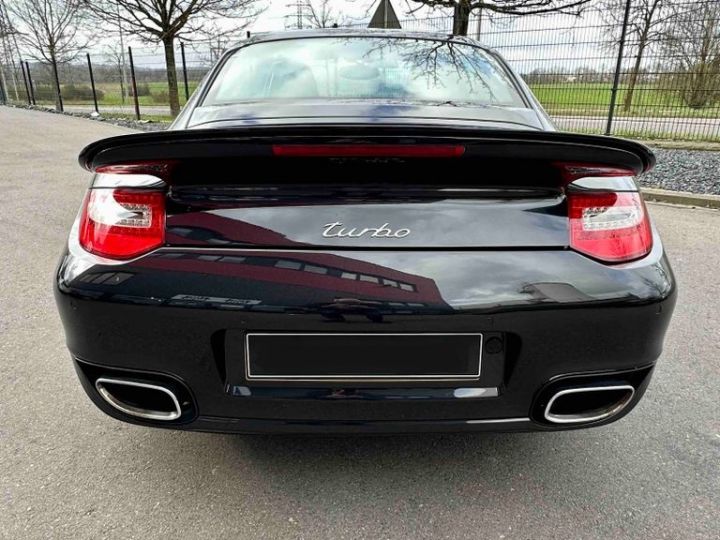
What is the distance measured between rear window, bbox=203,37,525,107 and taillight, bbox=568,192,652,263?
2.78 feet

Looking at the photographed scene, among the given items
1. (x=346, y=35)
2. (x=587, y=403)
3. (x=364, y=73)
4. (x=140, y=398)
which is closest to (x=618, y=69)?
(x=346, y=35)

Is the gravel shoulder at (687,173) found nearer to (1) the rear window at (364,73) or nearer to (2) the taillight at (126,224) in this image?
(1) the rear window at (364,73)

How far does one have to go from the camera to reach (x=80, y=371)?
1.65 m

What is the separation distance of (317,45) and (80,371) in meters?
1.84

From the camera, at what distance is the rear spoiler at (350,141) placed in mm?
1431

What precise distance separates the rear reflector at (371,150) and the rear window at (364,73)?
0.79m

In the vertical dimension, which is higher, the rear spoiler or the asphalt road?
the rear spoiler

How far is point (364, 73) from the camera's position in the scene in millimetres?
2449

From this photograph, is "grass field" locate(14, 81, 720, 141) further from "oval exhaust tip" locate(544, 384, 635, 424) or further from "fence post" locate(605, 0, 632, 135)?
"oval exhaust tip" locate(544, 384, 635, 424)

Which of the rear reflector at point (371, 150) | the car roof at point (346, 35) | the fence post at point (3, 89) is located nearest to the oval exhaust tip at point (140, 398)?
the rear reflector at point (371, 150)

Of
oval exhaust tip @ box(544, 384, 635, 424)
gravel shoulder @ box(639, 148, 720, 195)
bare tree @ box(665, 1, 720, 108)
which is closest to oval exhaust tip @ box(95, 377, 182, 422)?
oval exhaust tip @ box(544, 384, 635, 424)

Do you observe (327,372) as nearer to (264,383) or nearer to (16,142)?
(264,383)

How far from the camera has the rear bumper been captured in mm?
1427

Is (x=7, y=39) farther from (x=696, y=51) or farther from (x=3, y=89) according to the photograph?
(x=696, y=51)
